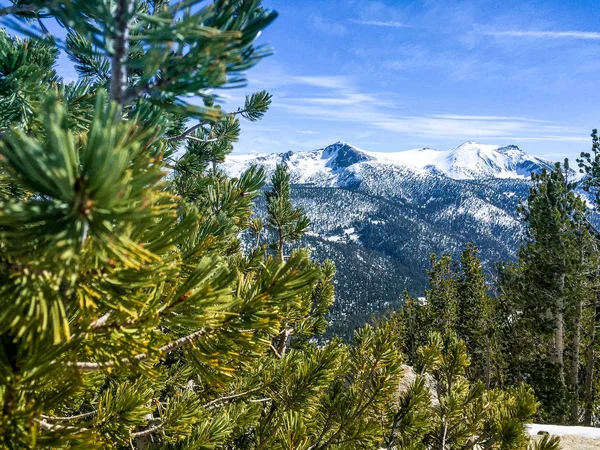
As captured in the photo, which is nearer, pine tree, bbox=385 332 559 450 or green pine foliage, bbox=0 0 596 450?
green pine foliage, bbox=0 0 596 450

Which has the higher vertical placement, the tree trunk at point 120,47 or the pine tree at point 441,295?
the tree trunk at point 120,47

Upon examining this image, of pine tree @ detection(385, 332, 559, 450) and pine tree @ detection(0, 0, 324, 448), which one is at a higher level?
pine tree @ detection(0, 0, 324, 448)

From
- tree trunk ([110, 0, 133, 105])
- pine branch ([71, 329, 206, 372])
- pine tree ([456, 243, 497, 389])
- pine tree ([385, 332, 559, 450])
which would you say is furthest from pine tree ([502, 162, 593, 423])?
tree trunk ([110, 0, 133, 105])

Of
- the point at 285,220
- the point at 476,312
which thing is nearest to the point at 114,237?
the point at 285,220

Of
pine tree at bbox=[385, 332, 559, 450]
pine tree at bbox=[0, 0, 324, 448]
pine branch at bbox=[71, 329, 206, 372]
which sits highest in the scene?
pine tree at bbox=[0, 0, 324, 448]

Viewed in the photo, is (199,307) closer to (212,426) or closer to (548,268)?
(212,426)

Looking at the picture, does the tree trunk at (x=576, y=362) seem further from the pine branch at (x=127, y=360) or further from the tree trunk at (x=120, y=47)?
the tree trunk at (x=120, y=47)

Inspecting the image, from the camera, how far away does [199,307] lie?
1087 mm

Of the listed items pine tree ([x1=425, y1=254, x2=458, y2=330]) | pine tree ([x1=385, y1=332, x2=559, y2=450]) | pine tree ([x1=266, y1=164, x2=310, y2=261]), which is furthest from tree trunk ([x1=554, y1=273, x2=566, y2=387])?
pine tree ([x1=266, y1=164, x2=310, y2=261])

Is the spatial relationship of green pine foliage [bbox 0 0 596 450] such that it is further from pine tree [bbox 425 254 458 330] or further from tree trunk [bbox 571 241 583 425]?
pine tree [bbox 425 254 458 330]

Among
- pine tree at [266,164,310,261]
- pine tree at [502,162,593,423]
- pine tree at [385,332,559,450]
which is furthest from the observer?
pine tree at [502,162,593,423]

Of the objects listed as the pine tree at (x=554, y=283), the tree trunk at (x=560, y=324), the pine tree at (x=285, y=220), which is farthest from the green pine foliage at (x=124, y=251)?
the tree trunk at (x=560, y=324)

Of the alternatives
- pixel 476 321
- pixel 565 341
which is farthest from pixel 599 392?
pixel 476 321

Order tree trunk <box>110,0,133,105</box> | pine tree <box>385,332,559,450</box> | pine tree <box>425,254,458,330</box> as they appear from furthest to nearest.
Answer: pine tree <box>425,254,458,330</box>
pine tree <box>385,332,559,450</box>
tree trunk <box>110,0,133,105</box>
